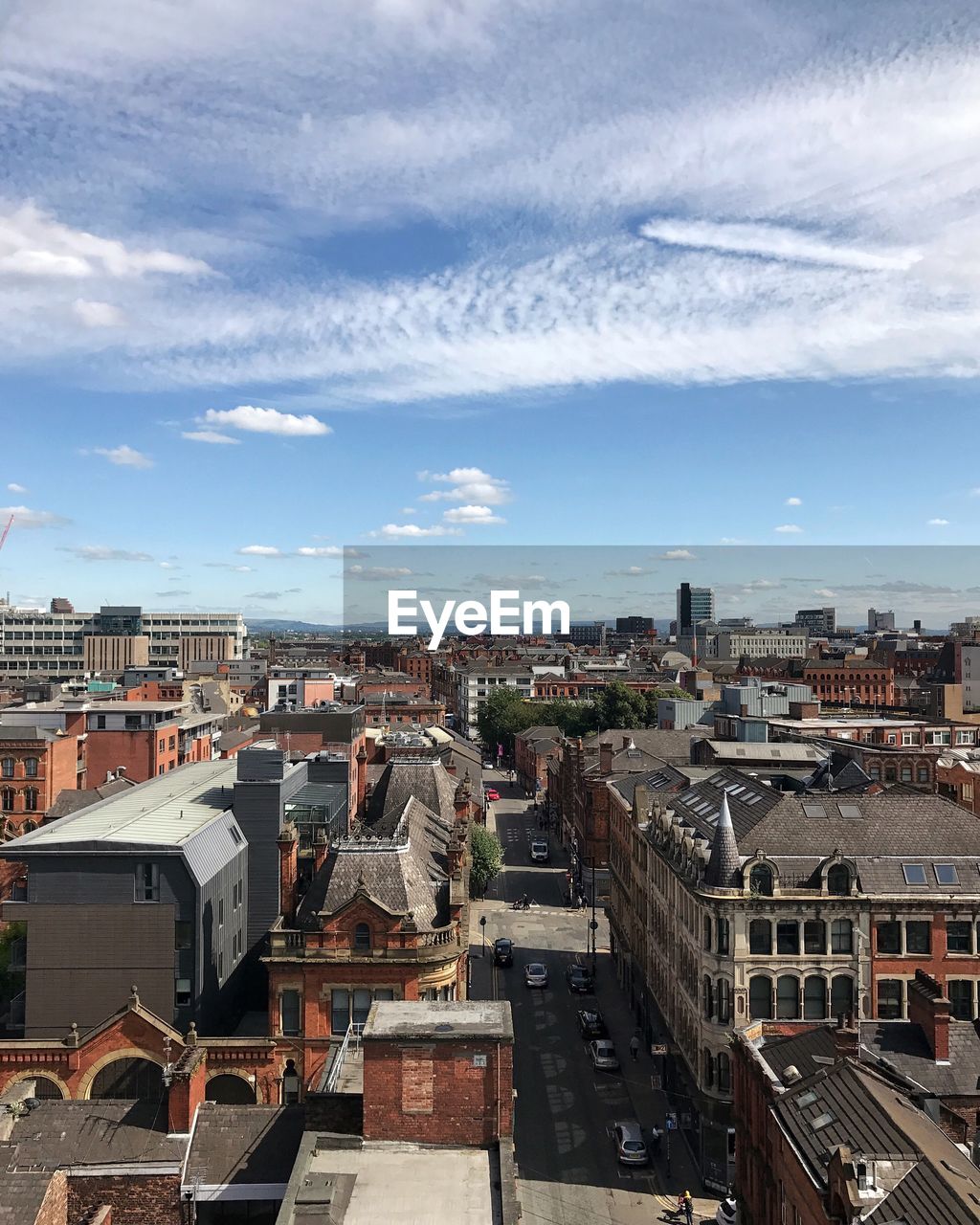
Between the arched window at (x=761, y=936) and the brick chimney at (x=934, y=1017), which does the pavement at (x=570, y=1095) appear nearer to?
the arched window at (x=761, y=936)

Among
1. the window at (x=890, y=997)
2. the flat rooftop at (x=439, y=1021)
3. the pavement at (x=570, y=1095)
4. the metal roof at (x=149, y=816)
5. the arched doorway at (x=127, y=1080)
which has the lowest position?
the pavement at (x=570, y=1095)

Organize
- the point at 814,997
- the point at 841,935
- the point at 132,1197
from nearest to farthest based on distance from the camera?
the point at 132,1197 < the point at 814,997 < the point at 841,935

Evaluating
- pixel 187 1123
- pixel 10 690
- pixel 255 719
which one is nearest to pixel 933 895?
pixel 187 1123

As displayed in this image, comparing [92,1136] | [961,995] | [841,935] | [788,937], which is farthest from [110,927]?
[961,995]

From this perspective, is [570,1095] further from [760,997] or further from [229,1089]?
[229,1089]

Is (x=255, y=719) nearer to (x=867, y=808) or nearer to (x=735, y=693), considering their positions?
(x=735, y=693)

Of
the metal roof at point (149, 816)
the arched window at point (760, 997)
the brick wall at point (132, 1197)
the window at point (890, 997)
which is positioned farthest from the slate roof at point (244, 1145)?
the window at point (890, 997)

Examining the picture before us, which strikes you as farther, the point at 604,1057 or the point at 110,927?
the point at 604,1057
